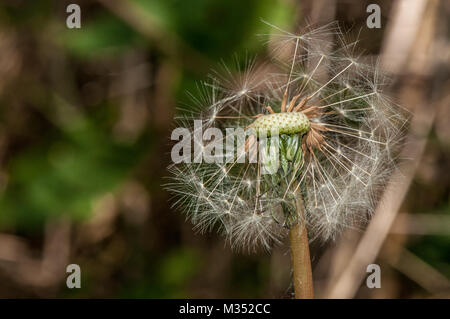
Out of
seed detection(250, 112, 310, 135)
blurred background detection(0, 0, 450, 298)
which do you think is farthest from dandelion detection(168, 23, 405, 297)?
blurred background detection(0, 0, 450, 298)

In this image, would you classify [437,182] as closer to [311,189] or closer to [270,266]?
[270,266]

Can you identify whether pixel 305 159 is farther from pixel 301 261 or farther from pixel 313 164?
pixel 301 261

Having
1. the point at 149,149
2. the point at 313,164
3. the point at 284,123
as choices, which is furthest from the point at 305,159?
the point at 149,149

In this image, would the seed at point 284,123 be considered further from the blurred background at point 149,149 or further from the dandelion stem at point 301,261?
the blurred background at point 149,149

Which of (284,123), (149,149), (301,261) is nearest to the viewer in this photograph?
(301,261)

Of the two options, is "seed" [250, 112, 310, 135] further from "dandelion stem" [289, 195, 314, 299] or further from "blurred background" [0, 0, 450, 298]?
"blurred background" [0, 0, 450, 298]

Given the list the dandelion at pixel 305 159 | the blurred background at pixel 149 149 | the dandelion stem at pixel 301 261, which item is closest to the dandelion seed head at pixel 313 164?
the dandelion at pixel 305 159
